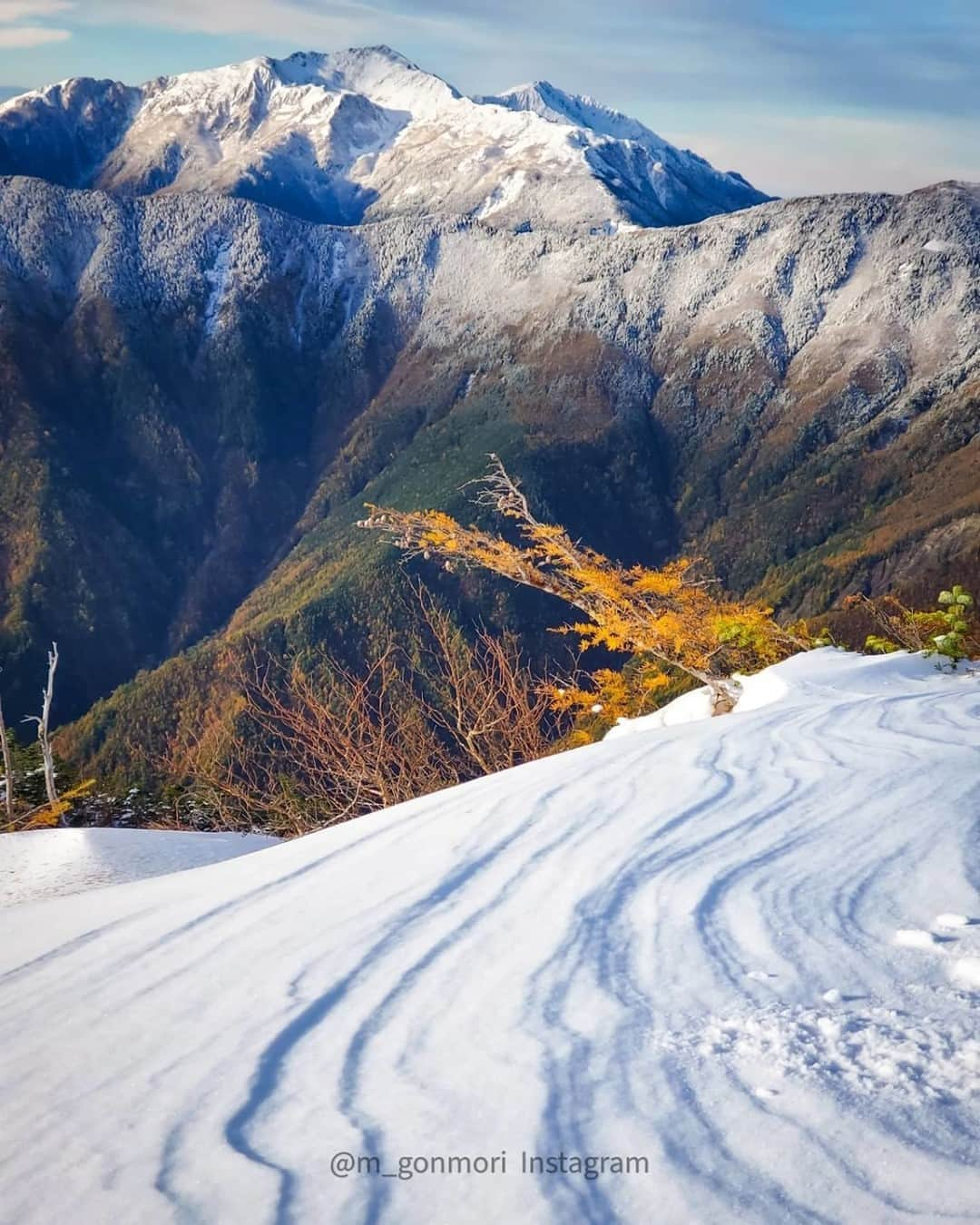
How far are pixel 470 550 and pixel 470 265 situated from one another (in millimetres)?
157931

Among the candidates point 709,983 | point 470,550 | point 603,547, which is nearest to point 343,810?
point 470,550

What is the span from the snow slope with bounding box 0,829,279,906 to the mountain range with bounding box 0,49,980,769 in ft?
269

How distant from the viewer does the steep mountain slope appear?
384ft

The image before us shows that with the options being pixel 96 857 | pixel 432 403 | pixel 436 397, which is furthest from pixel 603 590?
pixel 436 397

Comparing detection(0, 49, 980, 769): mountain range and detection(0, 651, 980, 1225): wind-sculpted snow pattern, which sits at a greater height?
detection(0, 49, 980, 769): mountain range

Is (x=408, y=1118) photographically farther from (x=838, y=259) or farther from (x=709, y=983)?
(x=838, y=259)

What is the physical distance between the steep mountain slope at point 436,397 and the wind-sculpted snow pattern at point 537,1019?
8997 centimetres

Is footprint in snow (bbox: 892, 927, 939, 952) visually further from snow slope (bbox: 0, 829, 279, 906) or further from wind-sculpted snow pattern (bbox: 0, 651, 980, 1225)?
snow slope (bbox: 0, 829, 279, 906)

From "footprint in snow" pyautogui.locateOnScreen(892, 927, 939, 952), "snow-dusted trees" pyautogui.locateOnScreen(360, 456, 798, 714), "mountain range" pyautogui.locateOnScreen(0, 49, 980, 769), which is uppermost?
"mountain range" pyautogui.locateOnScreen(0, 49, 980, 769)

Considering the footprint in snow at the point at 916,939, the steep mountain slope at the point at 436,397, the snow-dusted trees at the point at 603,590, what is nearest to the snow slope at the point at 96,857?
the snow-dusted trees at the point at 603,590

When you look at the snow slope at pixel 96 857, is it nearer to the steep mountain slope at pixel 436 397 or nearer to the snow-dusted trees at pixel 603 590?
the snow-dusted trees at pixel 603 590

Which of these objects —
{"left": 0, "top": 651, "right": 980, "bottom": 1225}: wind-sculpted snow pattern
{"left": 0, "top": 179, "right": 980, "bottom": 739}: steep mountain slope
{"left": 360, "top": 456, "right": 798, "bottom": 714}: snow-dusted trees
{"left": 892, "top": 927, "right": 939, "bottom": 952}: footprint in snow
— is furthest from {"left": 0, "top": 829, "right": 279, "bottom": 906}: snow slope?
{"left": 0, "top": 179, "right": 980, "bottom": 739}: steep mountain slope

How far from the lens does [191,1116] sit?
4.58ft

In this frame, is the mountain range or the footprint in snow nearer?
the footprint in snow
